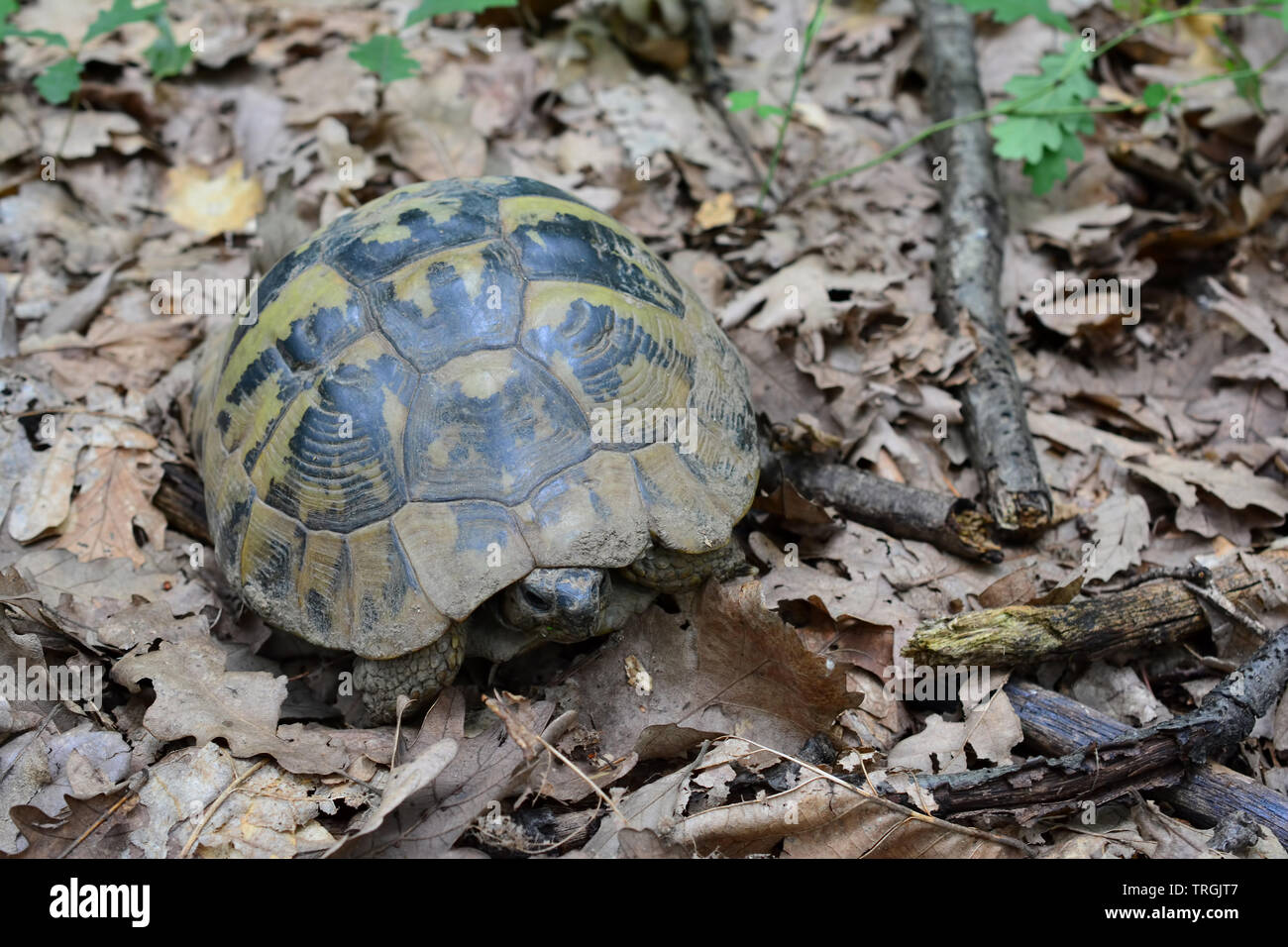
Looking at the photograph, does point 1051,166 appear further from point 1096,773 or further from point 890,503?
point 1096,773

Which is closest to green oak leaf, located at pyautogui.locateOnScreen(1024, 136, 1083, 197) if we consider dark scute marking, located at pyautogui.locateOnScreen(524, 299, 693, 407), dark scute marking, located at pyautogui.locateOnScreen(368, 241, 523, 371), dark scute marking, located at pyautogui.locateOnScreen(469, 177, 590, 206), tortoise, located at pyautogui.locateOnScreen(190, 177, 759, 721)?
tortoise, located at pyautogui.locateOnScreen(190, 177, 759, 721)

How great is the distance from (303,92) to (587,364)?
399 cm

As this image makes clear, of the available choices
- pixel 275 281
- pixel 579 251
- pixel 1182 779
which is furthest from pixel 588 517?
pixel 1182 779

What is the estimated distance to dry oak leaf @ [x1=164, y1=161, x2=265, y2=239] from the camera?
5.70 meters

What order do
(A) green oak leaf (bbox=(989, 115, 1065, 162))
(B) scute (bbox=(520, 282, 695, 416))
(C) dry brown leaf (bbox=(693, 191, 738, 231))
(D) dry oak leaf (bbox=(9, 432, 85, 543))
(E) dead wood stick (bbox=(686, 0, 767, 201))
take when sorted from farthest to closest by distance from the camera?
(E) dead wood stick (bbox=(686, 0, 767, 201)), (C) dry brown leaf (bbox=(693, 191, 738, 231)), (A) green oak leaf (bbox=(989, 115, 1065, 162)), (D) dry oak leaf (bbox=(9, 432, 85, 543)), (B) scute (bbox=(520, 282, 695, 416))

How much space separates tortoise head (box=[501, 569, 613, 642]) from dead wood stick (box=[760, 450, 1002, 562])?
117 centimetres

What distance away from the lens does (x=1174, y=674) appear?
3.87 meters

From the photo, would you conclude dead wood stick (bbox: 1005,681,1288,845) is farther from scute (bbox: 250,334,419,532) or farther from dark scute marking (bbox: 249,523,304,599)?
dark scute marking (bbox: 249,523,304,599)

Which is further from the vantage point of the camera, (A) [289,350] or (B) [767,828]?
(A) [289,350]

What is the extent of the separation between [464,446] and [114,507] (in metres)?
1.89

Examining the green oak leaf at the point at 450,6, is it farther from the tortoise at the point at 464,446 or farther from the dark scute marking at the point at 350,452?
the dark scute marking at the point at 350,452

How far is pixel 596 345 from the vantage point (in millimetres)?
3588
